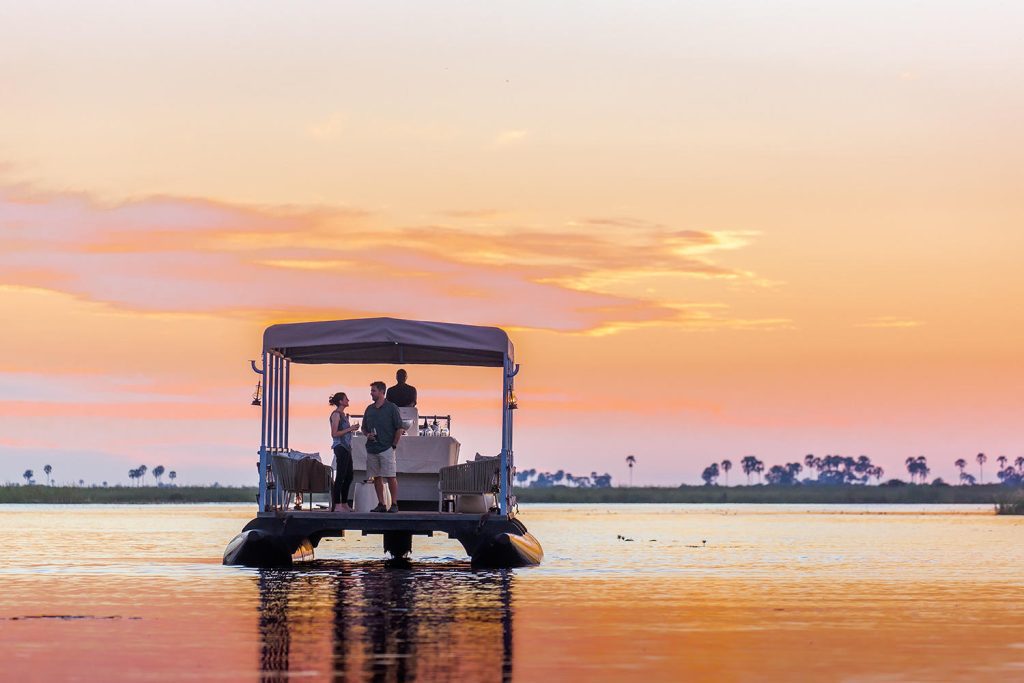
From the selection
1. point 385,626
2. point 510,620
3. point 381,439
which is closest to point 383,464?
point 381,439

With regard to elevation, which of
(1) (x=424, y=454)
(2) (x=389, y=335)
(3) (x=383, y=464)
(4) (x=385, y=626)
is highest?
(2) (x=389, y=335)

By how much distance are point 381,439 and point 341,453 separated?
46.2 inches

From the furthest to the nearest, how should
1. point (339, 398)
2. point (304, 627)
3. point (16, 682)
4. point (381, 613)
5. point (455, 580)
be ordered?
1. point (339, 398)
2. point (455, 580)
3. point (381, 613)
4. point (304, 627)
5. point (16, 682)

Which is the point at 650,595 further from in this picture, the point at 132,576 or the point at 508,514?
the point at 132,576

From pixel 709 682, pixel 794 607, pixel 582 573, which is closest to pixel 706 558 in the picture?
pixel 582 573

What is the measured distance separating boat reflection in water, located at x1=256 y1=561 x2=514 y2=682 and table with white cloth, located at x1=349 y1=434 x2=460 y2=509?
64.9 inches

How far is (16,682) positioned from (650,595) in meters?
10.9

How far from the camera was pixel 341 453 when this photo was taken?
82.0ft

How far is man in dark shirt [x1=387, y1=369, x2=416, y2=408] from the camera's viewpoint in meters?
26.2

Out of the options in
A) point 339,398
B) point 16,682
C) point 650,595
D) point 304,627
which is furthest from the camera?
point 339,398

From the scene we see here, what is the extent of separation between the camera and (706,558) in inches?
1332

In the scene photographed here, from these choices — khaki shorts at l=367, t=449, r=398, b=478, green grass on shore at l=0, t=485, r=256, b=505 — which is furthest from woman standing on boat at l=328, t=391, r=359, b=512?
green grass on shore at l=0, t=485, r=256, b=505

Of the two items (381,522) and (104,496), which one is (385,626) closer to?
(381,522)

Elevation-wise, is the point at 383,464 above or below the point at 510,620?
above
